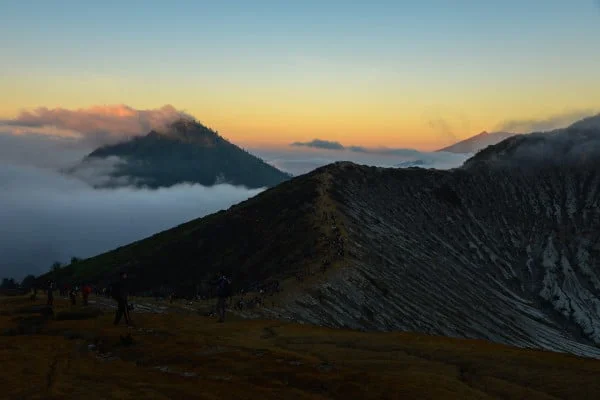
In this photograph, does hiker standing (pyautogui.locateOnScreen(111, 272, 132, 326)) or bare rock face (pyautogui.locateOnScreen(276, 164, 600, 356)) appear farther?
bare rock face (pyautogui.locateOnScreen(276, 164, 600, 356))

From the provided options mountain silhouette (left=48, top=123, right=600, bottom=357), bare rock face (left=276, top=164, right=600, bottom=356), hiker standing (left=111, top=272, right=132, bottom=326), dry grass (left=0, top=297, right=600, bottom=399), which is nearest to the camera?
dry grass (left=0, top=297, right=600, bottom=399)

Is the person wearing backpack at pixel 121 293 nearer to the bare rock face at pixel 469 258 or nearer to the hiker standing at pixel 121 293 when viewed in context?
the hiker standing at pixel 121 293

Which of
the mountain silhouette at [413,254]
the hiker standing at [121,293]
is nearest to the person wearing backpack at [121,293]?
the hiker standing at [121,293]

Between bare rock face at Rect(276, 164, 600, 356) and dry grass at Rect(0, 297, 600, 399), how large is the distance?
98.5 feet

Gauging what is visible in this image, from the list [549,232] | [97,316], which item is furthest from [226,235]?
[549,232]

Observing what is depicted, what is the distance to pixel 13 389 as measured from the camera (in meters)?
18.7

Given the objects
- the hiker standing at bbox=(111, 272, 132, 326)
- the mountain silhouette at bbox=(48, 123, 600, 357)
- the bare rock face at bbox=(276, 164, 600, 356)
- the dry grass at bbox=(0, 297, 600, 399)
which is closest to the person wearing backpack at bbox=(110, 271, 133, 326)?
the hiker standing at bbox=(111, 272, 132, 326)

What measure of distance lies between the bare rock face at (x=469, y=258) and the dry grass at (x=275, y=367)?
3002cm

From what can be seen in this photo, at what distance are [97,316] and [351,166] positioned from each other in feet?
391

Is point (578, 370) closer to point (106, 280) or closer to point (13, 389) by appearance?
point (13, 389)

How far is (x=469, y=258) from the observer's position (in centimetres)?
13575

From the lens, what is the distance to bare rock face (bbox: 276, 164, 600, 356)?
80250mm

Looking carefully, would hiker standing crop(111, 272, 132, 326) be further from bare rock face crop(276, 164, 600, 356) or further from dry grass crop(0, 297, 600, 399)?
bare rock face crop(276, 164, 600, 356)

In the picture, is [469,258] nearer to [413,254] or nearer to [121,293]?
[413,254]
